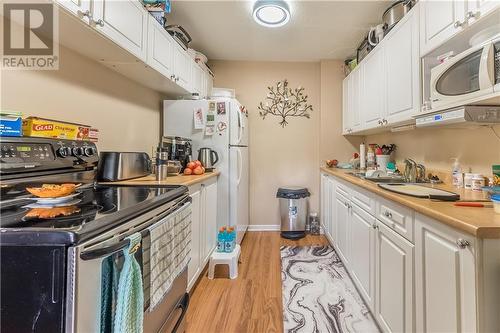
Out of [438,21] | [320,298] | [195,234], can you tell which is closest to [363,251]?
[320,298]

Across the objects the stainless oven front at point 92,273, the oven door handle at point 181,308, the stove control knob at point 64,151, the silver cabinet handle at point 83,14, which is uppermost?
the silver cabinet handle at point 83,14

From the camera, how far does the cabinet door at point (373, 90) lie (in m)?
2.27

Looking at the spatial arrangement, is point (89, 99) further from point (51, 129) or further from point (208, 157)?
point (208, 157)

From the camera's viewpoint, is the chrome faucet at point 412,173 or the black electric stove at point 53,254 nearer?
the black electric stove at point 53,254

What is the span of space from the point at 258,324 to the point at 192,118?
6.43ft

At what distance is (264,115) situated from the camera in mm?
3619

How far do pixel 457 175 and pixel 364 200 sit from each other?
2.06ft

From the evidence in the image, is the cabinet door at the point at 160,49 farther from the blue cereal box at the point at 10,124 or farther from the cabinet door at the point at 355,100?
the cabinet door at the point at 355,100

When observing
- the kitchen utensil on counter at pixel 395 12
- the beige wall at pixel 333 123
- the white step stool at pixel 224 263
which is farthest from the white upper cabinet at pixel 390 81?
the white step stool at pixel 224 263

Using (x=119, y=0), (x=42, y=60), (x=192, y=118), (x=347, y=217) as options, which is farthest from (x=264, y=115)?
(x=42, y=60)

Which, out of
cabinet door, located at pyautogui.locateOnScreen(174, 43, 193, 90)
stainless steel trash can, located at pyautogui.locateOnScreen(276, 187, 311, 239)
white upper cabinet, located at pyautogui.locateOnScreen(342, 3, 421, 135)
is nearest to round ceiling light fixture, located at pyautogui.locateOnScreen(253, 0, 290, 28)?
cabinet door, located at pyautogui.locateOnScreen(174, 43, 193, 90)

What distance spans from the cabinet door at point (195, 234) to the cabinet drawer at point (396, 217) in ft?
4.16

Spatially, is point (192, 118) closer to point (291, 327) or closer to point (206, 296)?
point (206, 296)

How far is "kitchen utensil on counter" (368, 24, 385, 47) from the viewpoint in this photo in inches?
91.2
